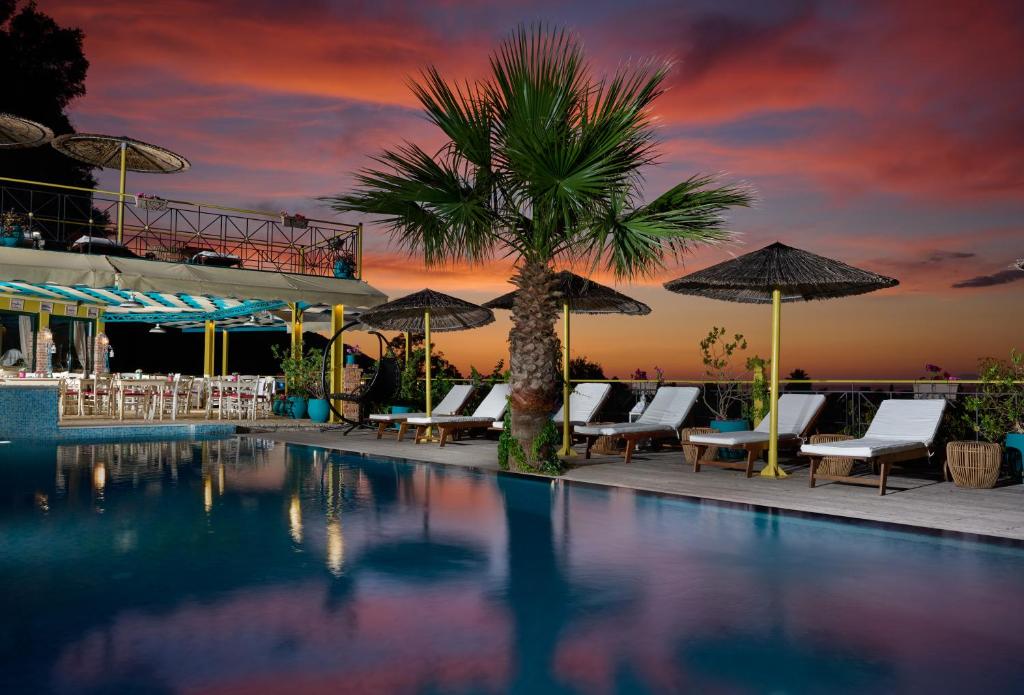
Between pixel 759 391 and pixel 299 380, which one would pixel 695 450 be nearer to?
pixel 759 391

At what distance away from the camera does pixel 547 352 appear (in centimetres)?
855

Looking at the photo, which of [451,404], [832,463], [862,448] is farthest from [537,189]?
[451,404]

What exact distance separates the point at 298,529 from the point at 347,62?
1206cm

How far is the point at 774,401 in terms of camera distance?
8297 millimetres

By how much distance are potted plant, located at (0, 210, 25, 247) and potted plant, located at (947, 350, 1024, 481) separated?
52.0 feet

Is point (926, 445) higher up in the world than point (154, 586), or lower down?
higher up

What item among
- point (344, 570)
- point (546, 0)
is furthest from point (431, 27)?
point (344, 570)

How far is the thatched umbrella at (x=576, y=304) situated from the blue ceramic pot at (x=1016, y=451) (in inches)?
174

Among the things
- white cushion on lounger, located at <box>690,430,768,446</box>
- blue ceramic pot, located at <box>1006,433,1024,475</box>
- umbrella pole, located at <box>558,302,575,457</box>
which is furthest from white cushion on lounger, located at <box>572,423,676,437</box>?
blue ceramic pot, located at <box>1006,433,1024,475</box>

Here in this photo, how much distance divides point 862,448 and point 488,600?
4187 mm

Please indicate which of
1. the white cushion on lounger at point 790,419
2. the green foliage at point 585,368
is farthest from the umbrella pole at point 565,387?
the green foliage at point 585,368

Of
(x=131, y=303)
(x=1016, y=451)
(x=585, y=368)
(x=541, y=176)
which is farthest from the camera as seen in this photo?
(x=131, y=303)

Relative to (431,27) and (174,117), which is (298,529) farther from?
(174,117)

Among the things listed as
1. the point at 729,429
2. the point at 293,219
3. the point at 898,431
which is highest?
the point at 293,219
